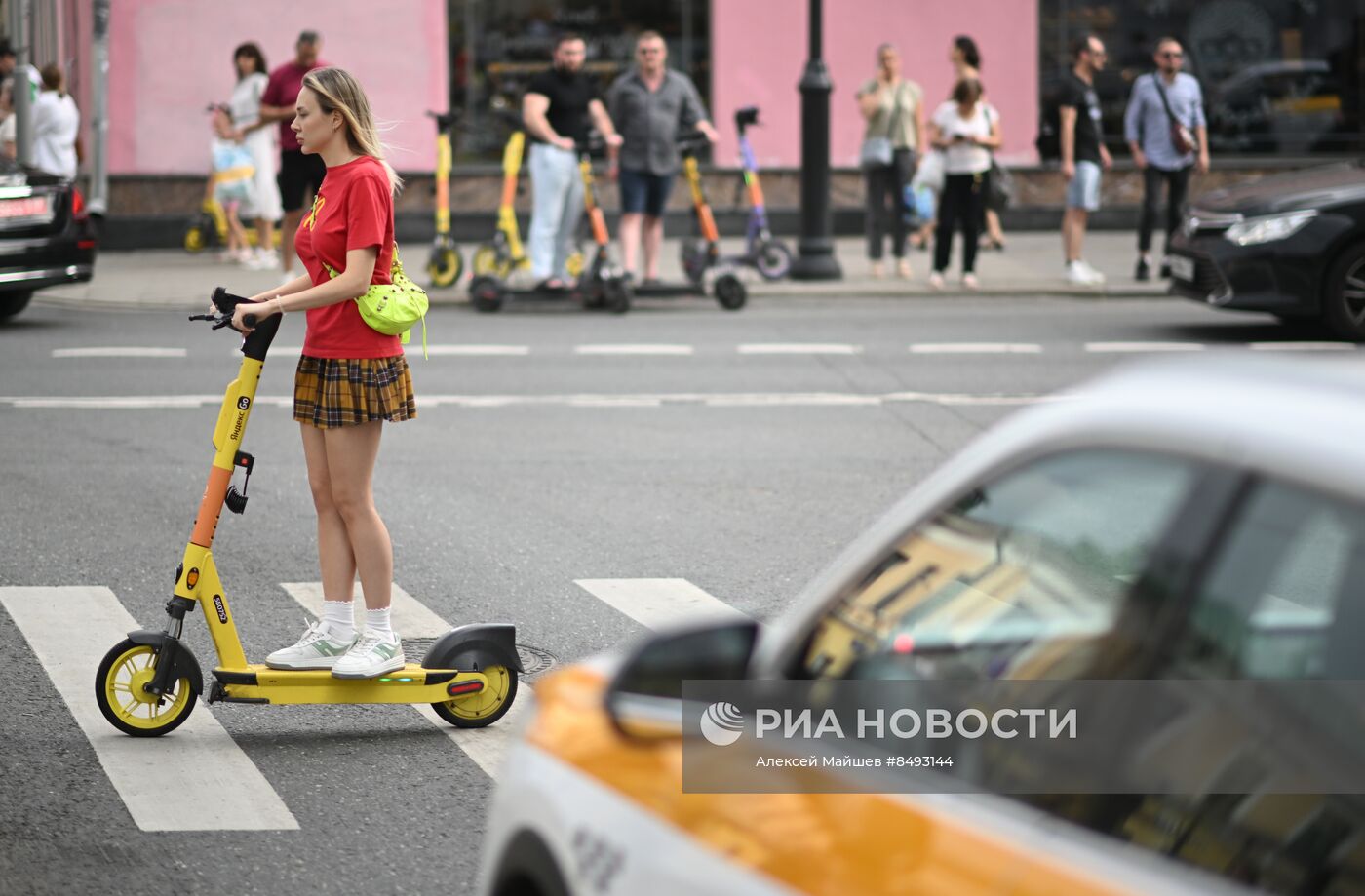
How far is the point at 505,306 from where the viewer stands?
17.1 m

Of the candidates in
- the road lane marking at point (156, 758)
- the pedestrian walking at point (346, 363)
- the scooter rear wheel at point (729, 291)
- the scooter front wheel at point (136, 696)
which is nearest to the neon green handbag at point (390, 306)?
the pedestrian walking at point (346, 363)

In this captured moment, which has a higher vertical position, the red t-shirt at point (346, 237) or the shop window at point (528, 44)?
the shop window at point (528, 44)

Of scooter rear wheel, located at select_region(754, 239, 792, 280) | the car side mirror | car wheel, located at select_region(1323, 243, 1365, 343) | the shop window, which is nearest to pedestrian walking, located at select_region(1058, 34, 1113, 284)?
scooter rear wheel, located at select_region(754, 239, 792, 280)

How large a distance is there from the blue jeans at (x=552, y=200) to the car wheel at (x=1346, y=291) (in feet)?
20.3

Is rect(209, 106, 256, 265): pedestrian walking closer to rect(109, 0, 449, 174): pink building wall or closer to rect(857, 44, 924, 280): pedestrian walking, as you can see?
rect(109, 0, 449, 174): pink building wall

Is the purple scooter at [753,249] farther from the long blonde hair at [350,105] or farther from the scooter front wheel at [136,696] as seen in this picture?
the scooter front wheel at [136,696]

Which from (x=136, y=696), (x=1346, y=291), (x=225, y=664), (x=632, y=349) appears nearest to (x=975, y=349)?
(x=632, y=349)

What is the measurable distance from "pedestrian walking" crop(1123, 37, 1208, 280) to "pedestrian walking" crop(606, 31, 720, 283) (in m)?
4.22

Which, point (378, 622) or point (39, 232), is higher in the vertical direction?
point (39, 232)

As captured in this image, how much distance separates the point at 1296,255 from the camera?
46.6ft

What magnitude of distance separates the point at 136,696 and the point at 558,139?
11664mm

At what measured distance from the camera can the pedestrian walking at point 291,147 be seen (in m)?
17.1

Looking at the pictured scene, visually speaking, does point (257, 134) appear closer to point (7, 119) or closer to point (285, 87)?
point (285, 87)

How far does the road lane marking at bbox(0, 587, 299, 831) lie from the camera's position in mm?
5020
